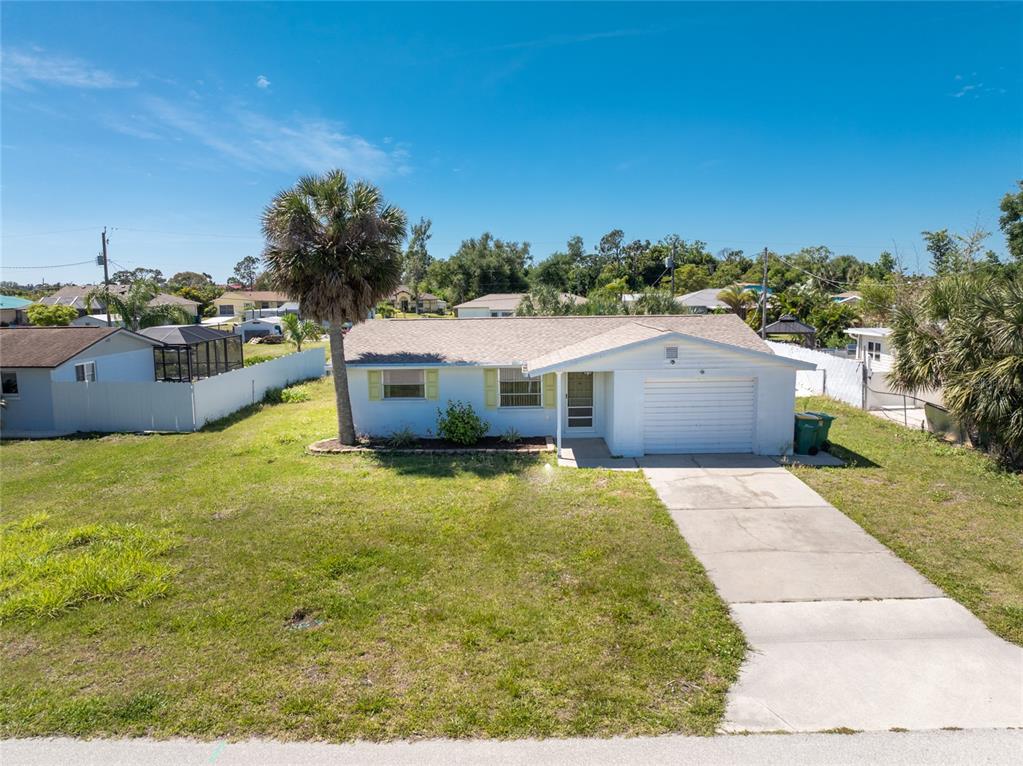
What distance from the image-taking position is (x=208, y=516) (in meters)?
10.0

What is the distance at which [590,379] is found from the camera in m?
15.6

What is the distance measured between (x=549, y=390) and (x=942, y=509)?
338 inches

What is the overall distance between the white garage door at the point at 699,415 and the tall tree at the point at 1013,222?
85.5 feet

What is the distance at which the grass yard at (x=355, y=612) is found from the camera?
528cm

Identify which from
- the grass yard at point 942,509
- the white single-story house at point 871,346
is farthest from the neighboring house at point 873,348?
the grass yard at point 942,509

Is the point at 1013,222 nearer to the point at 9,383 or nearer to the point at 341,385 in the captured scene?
the point at 341,385

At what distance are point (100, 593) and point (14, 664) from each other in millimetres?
1396

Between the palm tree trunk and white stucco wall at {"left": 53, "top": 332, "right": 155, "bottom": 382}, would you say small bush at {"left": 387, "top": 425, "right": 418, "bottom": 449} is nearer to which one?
the palm tree trunk

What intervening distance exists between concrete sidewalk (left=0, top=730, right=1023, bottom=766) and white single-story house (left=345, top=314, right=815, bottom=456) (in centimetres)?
912

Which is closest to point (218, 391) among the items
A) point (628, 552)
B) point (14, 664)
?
point (14, 664)

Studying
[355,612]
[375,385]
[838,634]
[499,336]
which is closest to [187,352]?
[375,385]

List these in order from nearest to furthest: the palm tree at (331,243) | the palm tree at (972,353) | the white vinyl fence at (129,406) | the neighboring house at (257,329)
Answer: the palm tree at (972,353) < the palm tree at (331,243) < the white vinyl fence at (129,406) < the neighboring house at (257,329)

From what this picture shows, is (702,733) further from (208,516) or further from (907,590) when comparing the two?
(208,516)

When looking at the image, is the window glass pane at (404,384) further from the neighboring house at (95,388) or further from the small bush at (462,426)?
the neighboring house at (95,388)
